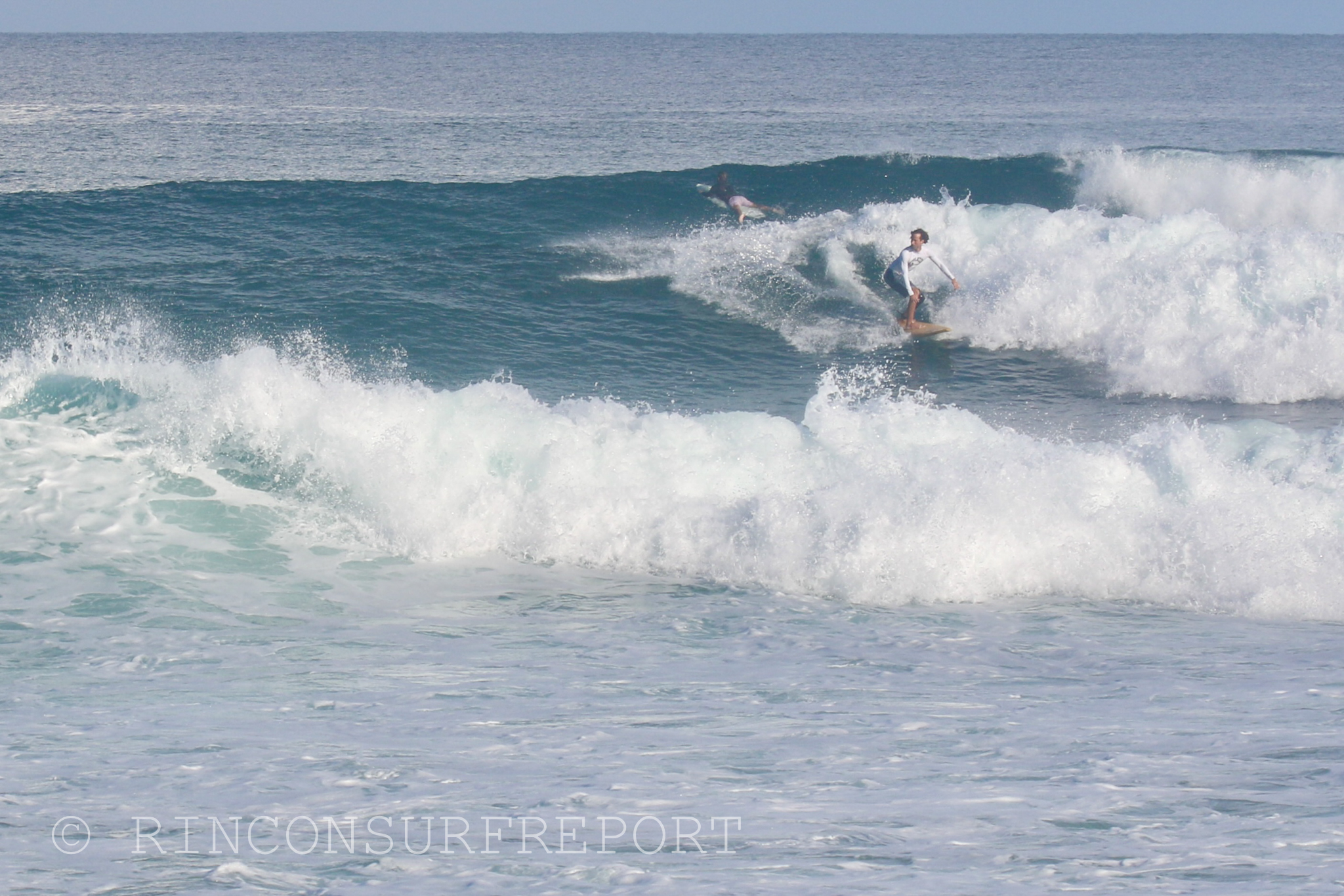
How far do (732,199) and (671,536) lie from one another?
42.3 feet

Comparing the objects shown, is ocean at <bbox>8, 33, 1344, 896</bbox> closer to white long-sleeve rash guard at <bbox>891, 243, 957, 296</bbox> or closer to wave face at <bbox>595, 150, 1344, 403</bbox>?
wave face at <bbox>595, 150, 1344, 403</bbox>

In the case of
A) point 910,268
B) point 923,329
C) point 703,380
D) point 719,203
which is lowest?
point 703,380

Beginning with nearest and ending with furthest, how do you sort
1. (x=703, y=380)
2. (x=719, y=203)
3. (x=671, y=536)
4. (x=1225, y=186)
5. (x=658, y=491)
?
(x=671, y=536) → (x=658, y=491) → (x=703, y=380) → (x=719, y=203) → (x=1225, y=186)

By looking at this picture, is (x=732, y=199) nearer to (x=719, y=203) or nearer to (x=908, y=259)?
(x=719, y=203)

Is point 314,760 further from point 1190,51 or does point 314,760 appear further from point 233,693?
point 1190,51

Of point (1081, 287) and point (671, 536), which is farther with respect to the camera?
point (1081, 287)

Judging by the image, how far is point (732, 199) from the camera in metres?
20.3

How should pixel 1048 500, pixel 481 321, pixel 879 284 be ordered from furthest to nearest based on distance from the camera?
pixel 879 284, pixel 481 321, pixel 1048 500

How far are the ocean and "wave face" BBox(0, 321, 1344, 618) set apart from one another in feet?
0.13

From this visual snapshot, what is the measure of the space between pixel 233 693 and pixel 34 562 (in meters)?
3.11

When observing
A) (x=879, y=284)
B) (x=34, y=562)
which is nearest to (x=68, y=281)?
(x=34, y=562)

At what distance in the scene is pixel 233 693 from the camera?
5773 mm

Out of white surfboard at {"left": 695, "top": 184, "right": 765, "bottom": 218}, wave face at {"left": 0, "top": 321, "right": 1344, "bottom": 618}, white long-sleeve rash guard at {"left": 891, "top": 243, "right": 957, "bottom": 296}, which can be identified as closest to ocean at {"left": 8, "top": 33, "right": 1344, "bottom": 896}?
wave face at {"left": 0, "top": 321, "right": 1344, "bottom": 618}

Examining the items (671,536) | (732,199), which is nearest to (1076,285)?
(732,199)
